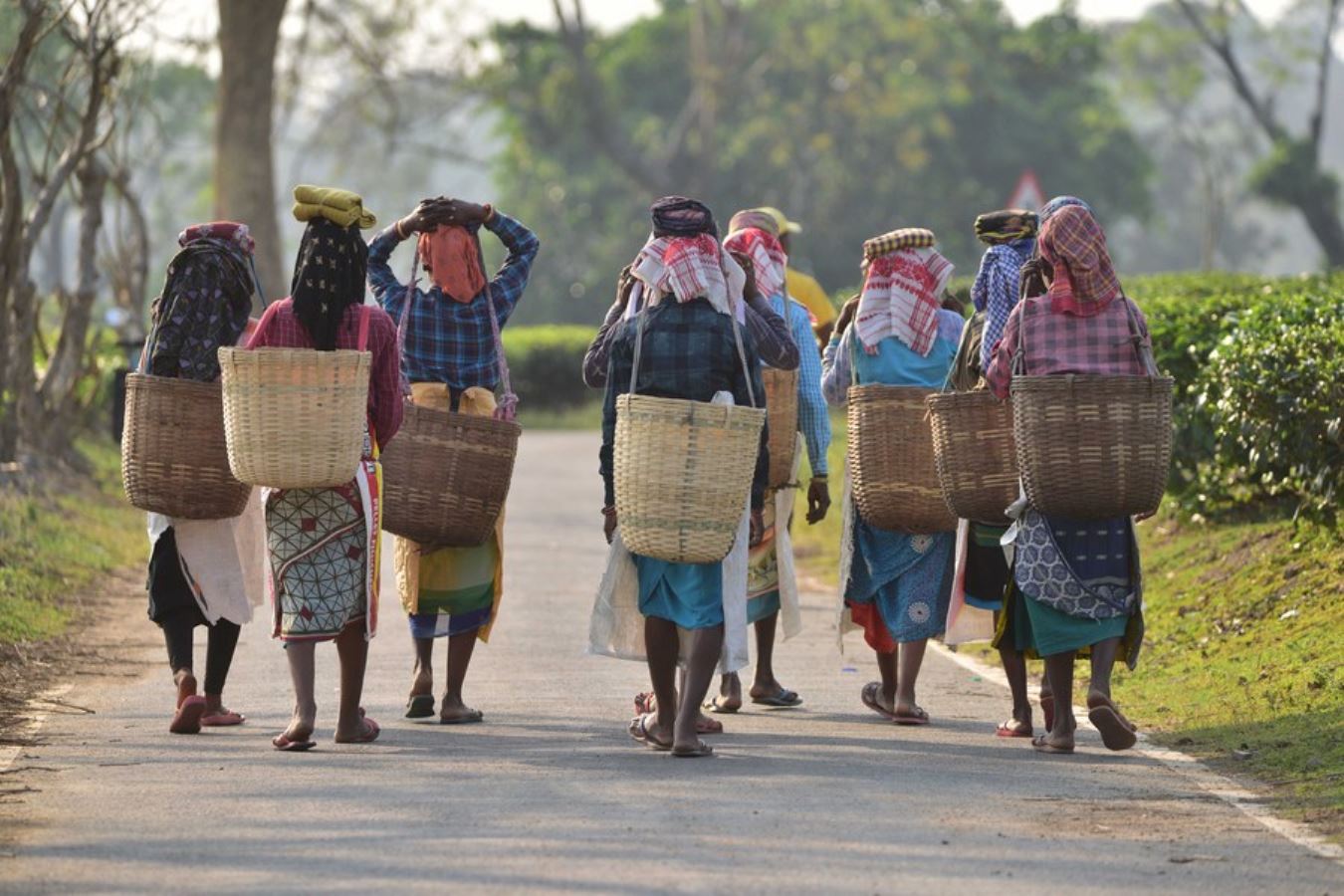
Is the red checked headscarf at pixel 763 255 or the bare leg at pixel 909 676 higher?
the red checked headscarf at pixel 763 255

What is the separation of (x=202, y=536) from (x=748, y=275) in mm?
2377

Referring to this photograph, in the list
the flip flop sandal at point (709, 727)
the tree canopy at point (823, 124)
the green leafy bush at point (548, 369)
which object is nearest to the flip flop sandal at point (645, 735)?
the flip flop sandal at point (709, 727)

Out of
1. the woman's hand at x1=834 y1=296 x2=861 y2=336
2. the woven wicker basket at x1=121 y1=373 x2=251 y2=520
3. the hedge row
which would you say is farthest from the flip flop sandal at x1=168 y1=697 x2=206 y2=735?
the hedge row

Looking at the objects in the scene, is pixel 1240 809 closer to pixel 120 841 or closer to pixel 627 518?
pixel 627 518

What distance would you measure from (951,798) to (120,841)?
104 inches

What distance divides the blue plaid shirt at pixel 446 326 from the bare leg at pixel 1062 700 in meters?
2.61

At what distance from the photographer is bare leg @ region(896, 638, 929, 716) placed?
32.4ft

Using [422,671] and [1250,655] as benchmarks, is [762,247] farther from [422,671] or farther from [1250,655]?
[1250,655]

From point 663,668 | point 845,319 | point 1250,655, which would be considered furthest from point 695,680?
point 1250,655

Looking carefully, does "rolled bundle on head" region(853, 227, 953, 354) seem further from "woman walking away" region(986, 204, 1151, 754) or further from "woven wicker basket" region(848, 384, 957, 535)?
"woman walking away" region(986, 204, 1151, 754)

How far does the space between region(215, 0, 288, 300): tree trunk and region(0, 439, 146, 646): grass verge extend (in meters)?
6.50

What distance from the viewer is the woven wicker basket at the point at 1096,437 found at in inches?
335

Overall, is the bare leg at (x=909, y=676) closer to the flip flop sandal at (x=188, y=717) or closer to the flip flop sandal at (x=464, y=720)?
the flip flop sandal at (x=464, y=720)

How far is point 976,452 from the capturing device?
910cm
